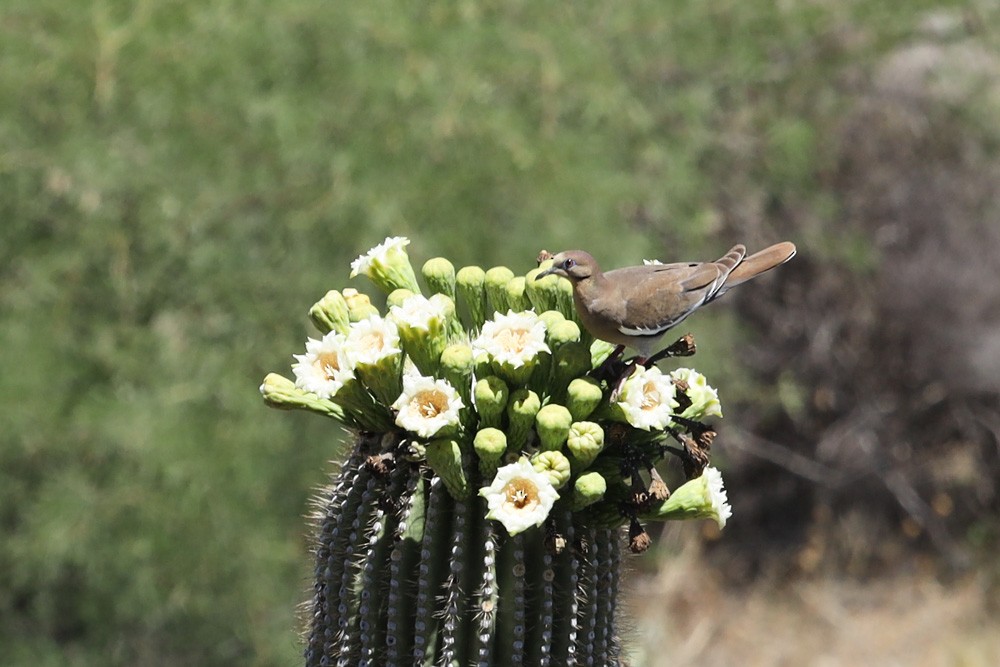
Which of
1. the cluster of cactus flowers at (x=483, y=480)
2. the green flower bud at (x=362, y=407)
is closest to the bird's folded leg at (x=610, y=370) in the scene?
the cluster of cactus flowers at (x=483, y=480)

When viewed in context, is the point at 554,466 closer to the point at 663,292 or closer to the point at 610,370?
the point at 610,370

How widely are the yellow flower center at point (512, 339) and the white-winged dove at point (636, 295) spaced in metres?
0.22

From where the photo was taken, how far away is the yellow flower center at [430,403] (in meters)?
2.23

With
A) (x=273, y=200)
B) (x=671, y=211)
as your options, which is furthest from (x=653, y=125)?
(x=273, y=200)

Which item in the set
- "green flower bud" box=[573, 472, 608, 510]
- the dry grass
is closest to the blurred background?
the dry grass

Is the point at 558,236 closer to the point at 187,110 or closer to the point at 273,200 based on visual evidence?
the point at 273,200

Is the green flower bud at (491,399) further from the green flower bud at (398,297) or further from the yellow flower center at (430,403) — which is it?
the green flower bud at (398,297)

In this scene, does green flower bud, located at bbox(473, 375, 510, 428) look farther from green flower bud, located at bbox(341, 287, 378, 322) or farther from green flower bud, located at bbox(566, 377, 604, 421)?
green flower bud, located at bbox(341, 287, 378, 322)

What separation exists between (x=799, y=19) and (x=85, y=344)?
196 inches

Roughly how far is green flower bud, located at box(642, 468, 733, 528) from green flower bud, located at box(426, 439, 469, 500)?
0.40 meters

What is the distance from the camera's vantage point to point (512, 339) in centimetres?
229

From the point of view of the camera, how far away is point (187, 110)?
6145 mm

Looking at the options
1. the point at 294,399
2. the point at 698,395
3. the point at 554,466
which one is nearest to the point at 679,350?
the point at 698,395

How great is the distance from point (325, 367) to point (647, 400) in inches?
25.1
